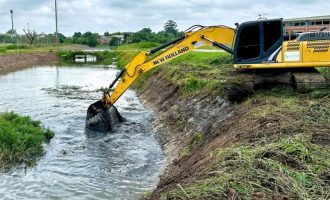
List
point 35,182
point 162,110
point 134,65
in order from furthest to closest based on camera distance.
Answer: point 162,110
point 134,65
point 35,182

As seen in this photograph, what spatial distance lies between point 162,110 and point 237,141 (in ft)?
36.9

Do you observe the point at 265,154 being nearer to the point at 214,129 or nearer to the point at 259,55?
the point at 214,129

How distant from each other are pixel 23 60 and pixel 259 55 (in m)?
51.4

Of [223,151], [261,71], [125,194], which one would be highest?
[261,71]

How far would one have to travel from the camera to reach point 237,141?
959 cm

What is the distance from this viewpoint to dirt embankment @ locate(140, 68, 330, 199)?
8242mm

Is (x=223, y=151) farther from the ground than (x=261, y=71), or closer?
closer

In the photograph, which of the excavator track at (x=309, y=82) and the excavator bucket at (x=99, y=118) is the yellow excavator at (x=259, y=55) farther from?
the excavator bucket at (x=99, y=118)

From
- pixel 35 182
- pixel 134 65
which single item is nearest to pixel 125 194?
pixel 35 182

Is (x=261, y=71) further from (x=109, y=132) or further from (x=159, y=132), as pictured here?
Answer: (x=109, y=132)

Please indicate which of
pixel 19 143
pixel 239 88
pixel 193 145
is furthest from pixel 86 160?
pixel 239 88

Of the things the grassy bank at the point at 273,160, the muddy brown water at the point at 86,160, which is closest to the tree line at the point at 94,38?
the muddy brown water at the point at 86,160

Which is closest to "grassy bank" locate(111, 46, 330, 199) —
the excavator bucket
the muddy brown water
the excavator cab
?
the excavator cab

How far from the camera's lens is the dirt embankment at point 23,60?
171 feet
